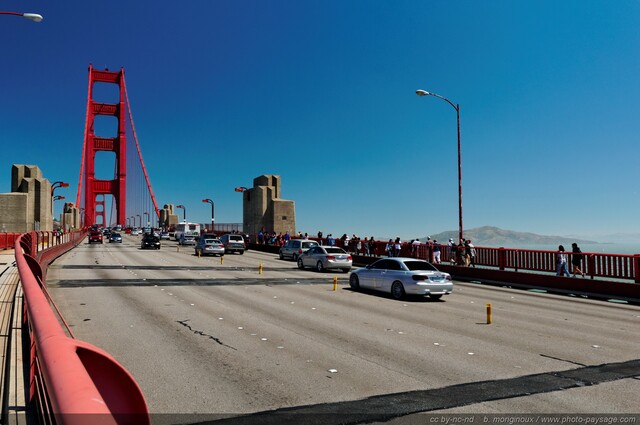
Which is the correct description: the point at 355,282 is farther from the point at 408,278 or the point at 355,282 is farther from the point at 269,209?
the point at 269,209

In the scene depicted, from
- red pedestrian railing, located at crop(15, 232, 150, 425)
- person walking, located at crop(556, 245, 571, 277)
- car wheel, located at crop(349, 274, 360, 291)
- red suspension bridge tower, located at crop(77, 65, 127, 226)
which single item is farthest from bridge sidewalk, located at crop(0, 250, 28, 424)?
red suspension bridge tower, located at crop(77, 65, 127, 226)

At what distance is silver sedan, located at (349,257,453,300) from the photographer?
1595cm

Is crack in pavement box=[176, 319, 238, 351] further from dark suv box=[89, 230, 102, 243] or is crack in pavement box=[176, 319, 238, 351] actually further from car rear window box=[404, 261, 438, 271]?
dark suv box=[89, 230, 102, 243]

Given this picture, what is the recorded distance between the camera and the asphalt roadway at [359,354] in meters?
5.88

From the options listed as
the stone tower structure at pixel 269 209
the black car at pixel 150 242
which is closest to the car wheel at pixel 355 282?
the stone tower structure at pixel 269 209

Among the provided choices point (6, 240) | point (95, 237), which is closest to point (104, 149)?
point (95, 237)

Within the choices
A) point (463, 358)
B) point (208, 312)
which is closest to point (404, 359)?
point (463, 358)

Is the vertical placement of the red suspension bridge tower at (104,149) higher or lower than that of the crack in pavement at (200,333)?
higher

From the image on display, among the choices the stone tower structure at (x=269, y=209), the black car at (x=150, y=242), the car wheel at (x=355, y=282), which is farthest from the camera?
the stone tower structure at (x=269, y=209)

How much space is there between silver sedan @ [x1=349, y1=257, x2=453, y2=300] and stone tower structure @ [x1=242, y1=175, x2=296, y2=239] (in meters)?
32.1

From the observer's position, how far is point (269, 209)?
50.3 meters

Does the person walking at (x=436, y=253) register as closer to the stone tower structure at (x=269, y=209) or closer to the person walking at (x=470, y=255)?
the person walking at (x=470, y=255)

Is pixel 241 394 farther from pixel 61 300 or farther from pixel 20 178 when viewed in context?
pixel 20 178

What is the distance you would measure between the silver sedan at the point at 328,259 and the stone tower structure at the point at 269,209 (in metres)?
22.0
